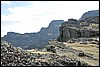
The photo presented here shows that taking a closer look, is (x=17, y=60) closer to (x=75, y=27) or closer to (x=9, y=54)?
(x=9, y=54)

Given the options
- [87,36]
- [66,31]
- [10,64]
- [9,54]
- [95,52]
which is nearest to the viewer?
[10,64]

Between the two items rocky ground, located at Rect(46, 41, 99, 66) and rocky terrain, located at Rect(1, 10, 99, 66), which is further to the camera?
rocky ground, located at Rect(46, 41, 99, 66)

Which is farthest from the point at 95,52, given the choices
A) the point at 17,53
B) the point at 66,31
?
the point at 66,31

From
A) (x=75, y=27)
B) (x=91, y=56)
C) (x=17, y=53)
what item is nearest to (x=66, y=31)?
(x=75, y=27)

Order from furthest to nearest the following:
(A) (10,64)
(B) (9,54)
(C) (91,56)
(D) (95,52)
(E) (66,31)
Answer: (E) (66,31) → (D) (95,52) → (C) (91,56) → (B) (9,54) → (A) (10,64)

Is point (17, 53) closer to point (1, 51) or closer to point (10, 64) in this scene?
point (1, 51)

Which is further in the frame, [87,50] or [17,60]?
[87,50]

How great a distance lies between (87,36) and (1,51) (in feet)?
261

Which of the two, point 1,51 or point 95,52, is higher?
point 1,51

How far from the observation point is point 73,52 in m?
86.7

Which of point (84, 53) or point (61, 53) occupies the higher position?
point (61, 53)

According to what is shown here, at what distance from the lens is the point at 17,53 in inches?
2254

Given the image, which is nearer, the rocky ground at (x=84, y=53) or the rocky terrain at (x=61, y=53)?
the rocky terrain at (x=61, y=53)

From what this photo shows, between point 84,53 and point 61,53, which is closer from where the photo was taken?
point 84,53
